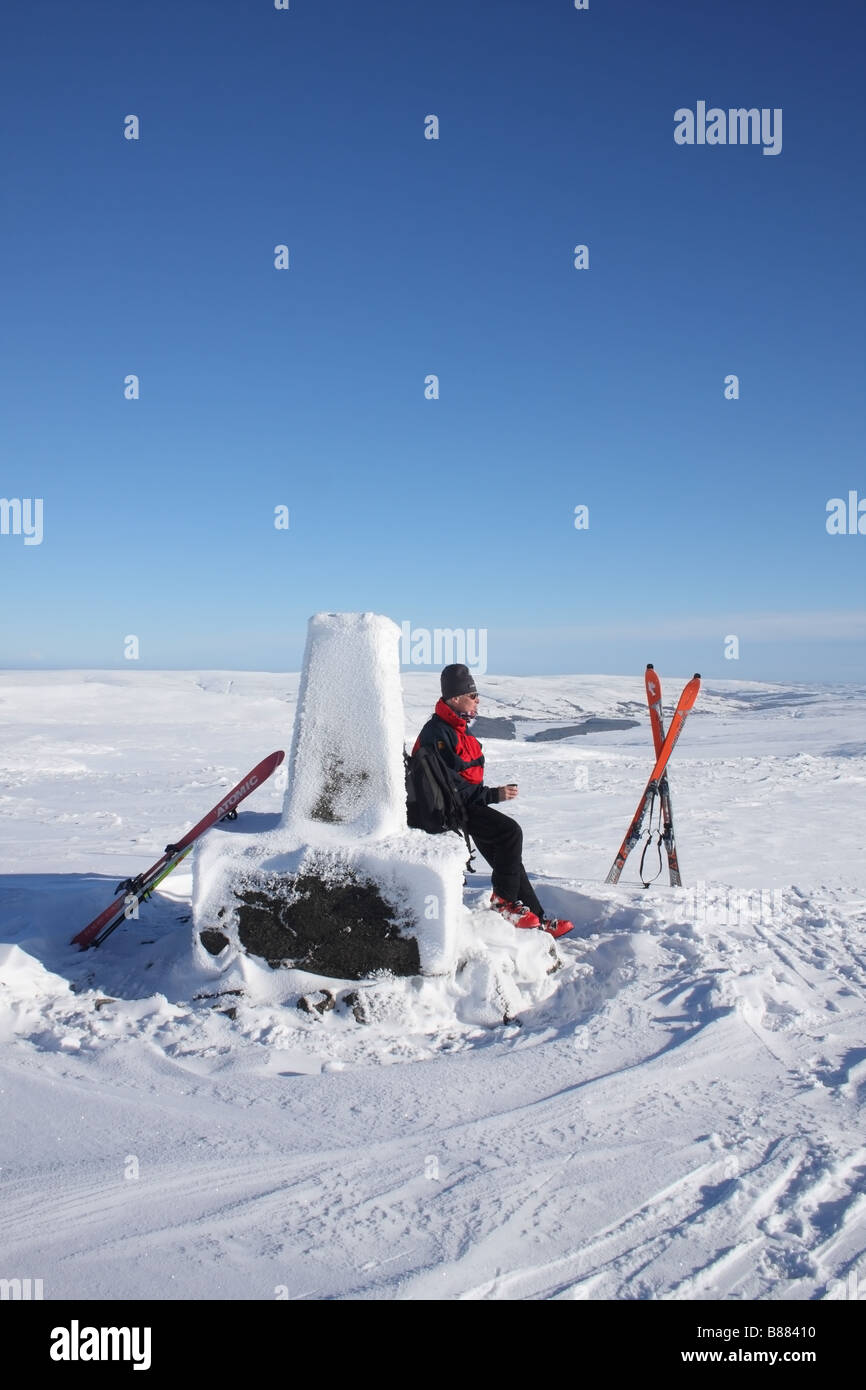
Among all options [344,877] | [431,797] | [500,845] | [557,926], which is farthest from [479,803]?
[344,877]

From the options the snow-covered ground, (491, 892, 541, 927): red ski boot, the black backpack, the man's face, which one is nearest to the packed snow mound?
the snow-covered ground

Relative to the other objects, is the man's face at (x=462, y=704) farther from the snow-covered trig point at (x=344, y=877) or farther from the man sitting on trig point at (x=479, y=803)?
the snow-covered trig point at (x=344, y=877)

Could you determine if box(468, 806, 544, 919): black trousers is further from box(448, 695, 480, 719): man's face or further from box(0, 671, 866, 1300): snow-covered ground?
box(448, 695, 480, 719): man's face

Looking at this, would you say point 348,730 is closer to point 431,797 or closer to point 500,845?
point 431,797

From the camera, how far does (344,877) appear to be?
15.3 feet

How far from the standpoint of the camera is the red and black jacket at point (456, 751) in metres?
5.59

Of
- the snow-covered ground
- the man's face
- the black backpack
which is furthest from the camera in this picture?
the man's face

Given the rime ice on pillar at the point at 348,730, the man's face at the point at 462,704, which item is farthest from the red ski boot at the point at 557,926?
the man's face at the point at 462,704

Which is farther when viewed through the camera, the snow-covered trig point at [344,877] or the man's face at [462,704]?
the man's face at [462,704]

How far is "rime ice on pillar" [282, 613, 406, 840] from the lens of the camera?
16.5 feet

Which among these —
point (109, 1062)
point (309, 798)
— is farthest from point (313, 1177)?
point (309, 798)

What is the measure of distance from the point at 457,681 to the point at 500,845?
1120mm

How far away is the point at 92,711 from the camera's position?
1039 inches

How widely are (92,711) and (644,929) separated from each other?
2405cm
